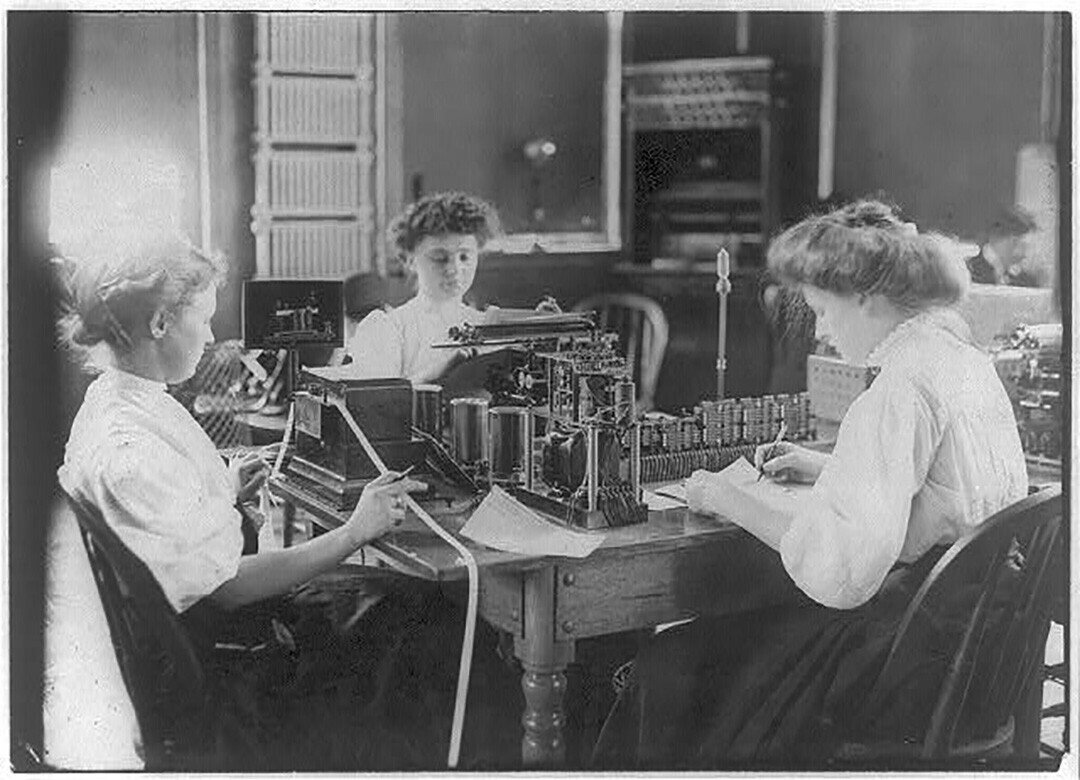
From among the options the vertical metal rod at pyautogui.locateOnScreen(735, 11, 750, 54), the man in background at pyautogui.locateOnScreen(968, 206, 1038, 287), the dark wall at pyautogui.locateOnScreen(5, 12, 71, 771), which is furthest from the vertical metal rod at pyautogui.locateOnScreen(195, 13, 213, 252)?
the man in background at pyautogui.locateOnScreen(968, 206, 1038, 287)

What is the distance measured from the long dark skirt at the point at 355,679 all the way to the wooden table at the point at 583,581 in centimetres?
7

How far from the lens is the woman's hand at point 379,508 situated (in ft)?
8.27

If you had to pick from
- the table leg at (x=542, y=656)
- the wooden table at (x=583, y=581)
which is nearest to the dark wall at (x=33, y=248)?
the wooden table at (x=583, y=581)

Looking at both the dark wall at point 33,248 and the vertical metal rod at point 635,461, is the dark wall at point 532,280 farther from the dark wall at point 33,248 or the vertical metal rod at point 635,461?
the dark wall at point 33,248

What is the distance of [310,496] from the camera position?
259 centimetres

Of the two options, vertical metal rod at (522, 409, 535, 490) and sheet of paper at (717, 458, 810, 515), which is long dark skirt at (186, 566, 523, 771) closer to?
vertical metal rod at (522, 409, 535, 490)

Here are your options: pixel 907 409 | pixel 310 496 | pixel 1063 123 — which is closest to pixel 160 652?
pixel 310 496

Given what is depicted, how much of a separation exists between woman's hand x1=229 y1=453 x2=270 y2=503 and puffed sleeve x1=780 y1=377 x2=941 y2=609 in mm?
899

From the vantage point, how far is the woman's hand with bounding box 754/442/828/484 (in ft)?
8.66

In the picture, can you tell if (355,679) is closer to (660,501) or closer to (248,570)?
(248,570)

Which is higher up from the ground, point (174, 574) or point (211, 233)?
point (211, 233)

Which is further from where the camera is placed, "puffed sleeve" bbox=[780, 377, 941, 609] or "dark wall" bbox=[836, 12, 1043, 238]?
"dark wall" bbox=[836, 12, 1043, 238]

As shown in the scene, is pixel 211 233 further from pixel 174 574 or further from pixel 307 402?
pixel 174 574

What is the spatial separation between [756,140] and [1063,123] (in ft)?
1.78
